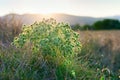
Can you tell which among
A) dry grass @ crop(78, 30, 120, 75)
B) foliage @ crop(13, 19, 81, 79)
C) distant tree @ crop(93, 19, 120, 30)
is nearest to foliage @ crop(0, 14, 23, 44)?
dry grass @ crop(78, 30, 120, 75)

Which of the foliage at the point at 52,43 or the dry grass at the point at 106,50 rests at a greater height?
the foliage at the point at 52,43

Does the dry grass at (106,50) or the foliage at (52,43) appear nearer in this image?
the foliage at (52,43)

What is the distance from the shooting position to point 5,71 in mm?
6359

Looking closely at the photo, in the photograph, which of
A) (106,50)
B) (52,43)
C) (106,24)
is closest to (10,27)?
(106,50)

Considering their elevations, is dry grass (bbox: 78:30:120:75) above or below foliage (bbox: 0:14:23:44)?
below

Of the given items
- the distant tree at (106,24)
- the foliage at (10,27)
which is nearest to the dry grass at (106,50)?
the foliage at (10,27)

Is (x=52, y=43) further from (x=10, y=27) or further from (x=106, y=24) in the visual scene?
(x=106, y=24)

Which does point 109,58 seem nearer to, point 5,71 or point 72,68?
point 72,68

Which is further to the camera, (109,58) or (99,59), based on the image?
(109,58)

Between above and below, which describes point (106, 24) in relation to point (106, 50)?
below

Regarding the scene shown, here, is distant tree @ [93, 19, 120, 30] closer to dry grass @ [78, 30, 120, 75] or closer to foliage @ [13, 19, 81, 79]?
dry grass @ [78, 30, 120, 75]

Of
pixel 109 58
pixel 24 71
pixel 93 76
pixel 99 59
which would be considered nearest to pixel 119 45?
pixel 109 58

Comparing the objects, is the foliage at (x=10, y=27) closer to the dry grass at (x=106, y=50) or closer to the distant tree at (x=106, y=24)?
the dry grass at (x=106, y=50)

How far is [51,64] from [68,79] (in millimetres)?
398
